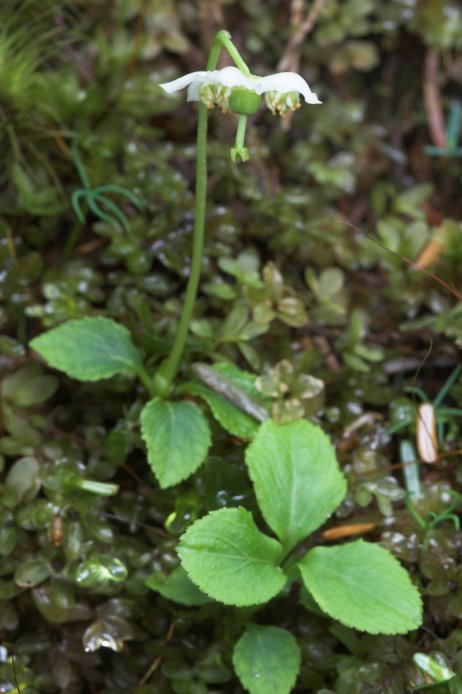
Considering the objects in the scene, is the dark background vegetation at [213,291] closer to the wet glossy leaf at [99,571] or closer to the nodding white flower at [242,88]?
the wet glossy leaf at [99,571]

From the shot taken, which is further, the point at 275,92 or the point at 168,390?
the point at 168,390

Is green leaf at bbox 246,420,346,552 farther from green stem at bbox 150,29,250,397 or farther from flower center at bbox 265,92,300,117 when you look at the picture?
flower center at bbox 265,92,300,117

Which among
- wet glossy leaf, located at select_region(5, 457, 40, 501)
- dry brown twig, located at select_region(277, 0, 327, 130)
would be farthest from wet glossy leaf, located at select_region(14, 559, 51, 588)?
dry brown twig, located at select_region(277, 0, 327, 130)

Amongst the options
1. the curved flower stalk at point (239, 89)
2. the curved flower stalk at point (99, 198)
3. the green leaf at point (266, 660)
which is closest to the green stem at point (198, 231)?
the curved flower stalk at point (239, 89)

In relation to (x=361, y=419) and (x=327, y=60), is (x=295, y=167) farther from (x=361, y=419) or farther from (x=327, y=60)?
(x=361, y=419)

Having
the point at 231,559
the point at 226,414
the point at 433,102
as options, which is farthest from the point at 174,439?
the point at 433,102

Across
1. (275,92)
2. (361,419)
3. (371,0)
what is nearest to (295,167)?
(371,0)
